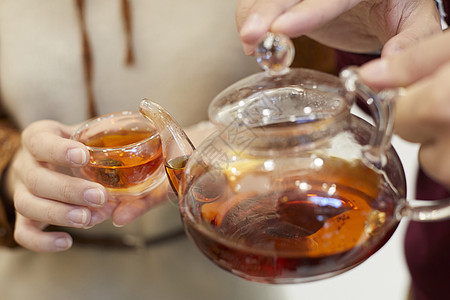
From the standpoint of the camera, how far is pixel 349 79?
15.4 inches

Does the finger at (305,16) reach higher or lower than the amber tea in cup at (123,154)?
higher

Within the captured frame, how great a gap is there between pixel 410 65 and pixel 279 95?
0.13 m

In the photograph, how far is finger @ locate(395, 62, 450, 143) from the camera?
1.09 ft

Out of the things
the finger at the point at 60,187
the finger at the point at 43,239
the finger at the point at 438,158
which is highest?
the finger at the point at 438,158

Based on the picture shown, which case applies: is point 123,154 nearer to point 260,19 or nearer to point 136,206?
point 136,206

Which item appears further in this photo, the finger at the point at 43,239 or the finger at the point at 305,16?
the finger at the point at 43,239

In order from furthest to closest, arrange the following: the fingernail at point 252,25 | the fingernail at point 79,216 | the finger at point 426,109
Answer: the fingernail at point 79,216 → the fingernail at point 252,25 → the finger at point 426,109

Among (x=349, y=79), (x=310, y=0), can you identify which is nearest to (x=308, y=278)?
(x=349, y=79)

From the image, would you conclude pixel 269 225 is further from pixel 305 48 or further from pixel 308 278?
pixel 305 48

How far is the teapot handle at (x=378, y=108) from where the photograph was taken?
1.23 feet

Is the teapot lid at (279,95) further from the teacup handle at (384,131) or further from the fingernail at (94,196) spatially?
the fingernail at (94,196)

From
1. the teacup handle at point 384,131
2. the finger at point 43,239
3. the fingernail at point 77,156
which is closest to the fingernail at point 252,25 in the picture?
the teacup handle at point 384,131

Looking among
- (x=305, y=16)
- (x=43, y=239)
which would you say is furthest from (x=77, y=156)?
(x=305, y=16)

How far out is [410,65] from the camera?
38cm
